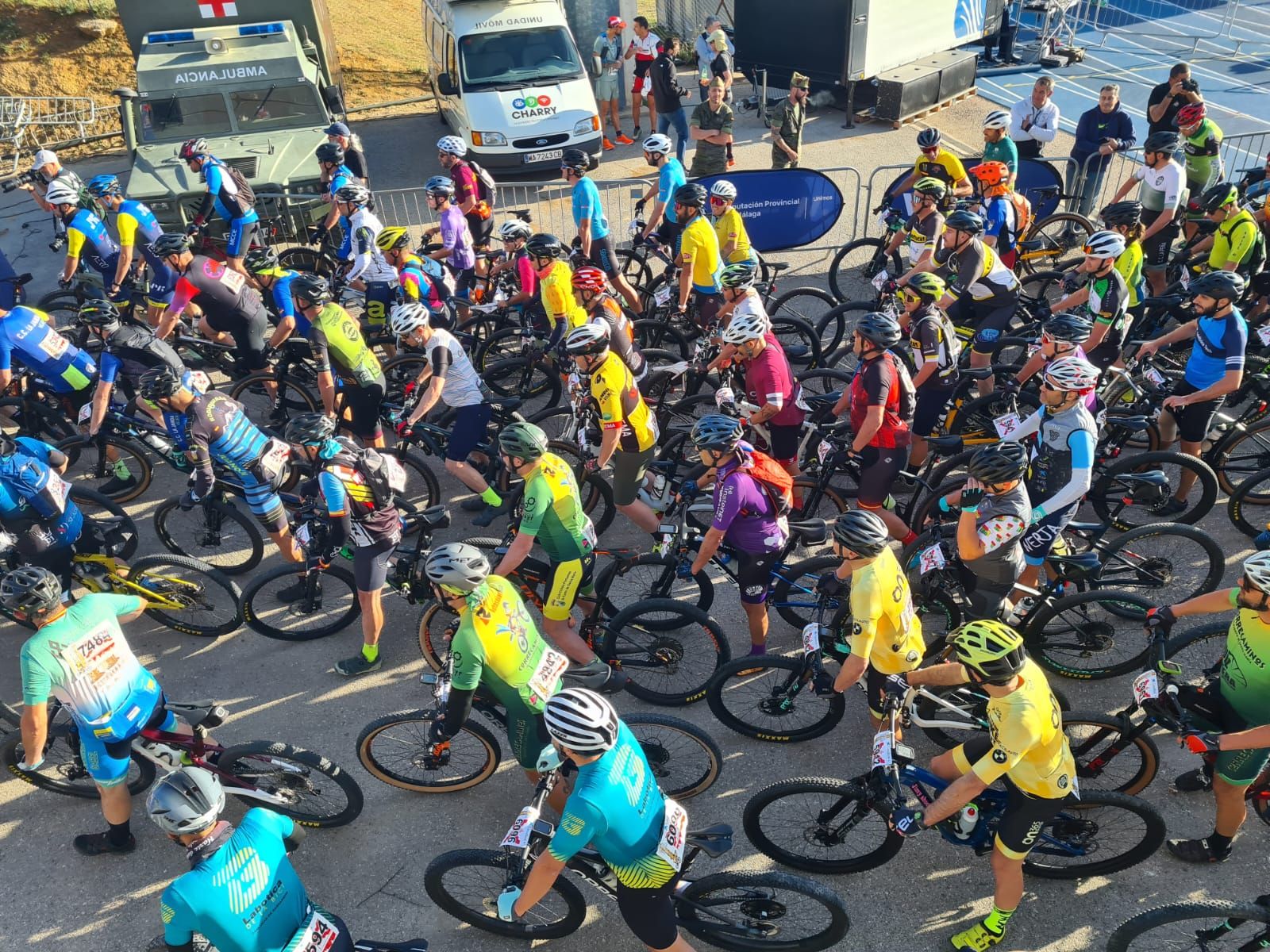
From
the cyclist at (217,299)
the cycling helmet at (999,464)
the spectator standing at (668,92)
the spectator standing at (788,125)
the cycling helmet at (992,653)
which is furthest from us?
the spectator standing at (668,92)

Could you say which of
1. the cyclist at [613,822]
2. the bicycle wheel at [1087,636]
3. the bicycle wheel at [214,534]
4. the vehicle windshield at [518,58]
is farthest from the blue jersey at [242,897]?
the vehicle windshield at [518,58]

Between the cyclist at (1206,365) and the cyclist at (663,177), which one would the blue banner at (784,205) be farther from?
the cyclist at (1206,365)

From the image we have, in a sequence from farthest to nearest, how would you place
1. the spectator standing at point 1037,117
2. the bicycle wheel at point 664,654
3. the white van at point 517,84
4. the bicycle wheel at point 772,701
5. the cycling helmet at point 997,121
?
the white van at point 517,84 → the spectator standing at point 1037,117 → the cycling helmet at point 997,121 → the bicycle wheel at point 664,654 → the bicycle wheel at point 772,701

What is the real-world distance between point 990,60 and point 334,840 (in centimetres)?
2186

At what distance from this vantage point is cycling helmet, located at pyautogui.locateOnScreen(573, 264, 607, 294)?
26.6 ft

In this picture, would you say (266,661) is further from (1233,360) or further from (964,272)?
(1233,360)

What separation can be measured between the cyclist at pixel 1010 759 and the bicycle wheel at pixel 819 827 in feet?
→ 1.17

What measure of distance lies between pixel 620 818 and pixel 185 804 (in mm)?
1841

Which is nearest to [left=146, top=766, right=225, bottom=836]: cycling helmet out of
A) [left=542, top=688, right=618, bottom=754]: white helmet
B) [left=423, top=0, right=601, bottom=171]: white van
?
[left=542, top=688, right=618, bottom=754]: white helmet

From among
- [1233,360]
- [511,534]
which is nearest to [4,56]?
[511,534]

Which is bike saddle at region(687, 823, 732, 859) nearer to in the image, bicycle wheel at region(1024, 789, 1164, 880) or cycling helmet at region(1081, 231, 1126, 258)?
bicycle wheel at region(1024, 789, 1164, 880)

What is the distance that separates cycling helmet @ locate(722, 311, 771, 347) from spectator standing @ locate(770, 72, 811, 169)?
6.52m

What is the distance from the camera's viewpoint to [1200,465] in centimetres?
704

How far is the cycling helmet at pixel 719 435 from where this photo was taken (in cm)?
566
